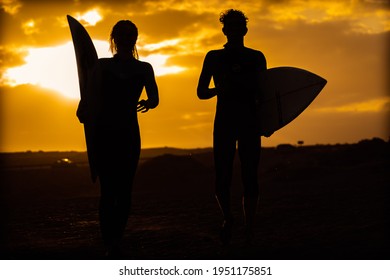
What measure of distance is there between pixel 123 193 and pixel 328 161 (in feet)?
68.2

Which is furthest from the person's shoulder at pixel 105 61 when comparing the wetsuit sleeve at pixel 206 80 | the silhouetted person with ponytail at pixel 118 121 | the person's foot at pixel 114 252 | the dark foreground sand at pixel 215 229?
the dark foreground sand at pixel 215 229

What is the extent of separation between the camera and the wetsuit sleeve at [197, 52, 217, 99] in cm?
538

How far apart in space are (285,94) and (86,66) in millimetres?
2497

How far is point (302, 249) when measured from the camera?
535 centimetres

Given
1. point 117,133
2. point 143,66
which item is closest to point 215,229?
point 117,133

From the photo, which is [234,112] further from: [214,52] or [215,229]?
[215,229]

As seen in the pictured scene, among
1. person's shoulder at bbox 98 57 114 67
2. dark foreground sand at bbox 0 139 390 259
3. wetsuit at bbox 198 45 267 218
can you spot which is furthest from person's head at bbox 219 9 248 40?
dark foreground sand at bbox 0 139 390 259

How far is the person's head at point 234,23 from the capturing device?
17.3 feet

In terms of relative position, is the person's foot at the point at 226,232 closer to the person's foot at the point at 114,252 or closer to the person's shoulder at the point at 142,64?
the person's foot at the point at 114,252

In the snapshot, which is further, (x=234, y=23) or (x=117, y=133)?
(x=234, y=23)

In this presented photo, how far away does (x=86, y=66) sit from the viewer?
5.18 metres

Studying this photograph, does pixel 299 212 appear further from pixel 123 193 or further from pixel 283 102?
pixel 123 193

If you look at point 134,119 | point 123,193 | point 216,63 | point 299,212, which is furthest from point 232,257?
point 299,212

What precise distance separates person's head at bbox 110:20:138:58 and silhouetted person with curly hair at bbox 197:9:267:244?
3.29 ft
